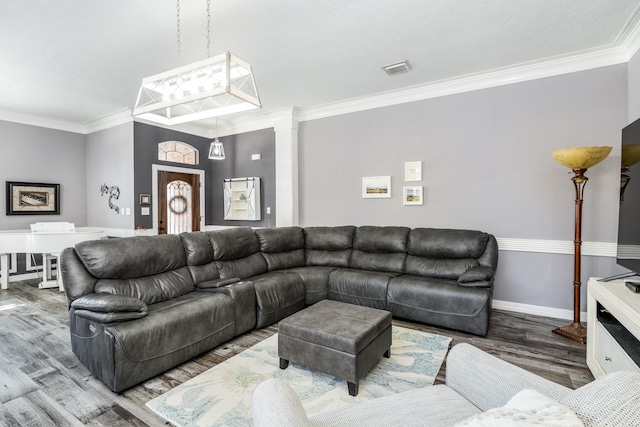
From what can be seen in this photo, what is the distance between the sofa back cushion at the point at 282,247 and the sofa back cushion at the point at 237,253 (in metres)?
0.10

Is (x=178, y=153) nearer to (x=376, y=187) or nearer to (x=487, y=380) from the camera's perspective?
(x=376, y=187)

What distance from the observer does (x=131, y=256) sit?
8.86ft

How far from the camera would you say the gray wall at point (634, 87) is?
290 cm

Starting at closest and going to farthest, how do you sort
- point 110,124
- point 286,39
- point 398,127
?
1. point 286,39
2. point 398,127
3. point 110,124

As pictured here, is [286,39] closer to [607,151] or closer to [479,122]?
[479,122]

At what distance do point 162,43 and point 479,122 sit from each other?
3706mm

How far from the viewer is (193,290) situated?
306 centimetres

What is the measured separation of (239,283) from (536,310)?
3.37 meters

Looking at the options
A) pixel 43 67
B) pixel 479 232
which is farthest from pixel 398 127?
pixel 43 67

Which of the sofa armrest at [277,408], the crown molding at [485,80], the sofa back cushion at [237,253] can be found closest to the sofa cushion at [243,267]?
the sofa back cushion at [237,253]

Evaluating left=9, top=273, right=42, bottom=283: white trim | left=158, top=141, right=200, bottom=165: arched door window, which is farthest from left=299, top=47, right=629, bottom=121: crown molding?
left=9, top=273, right=42, bottom=283: white trim

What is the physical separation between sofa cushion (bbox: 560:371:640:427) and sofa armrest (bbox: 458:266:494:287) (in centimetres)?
241

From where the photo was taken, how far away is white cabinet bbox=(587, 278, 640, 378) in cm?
171

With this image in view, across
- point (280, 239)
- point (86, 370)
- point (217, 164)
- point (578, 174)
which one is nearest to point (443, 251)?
point (578, 174)
